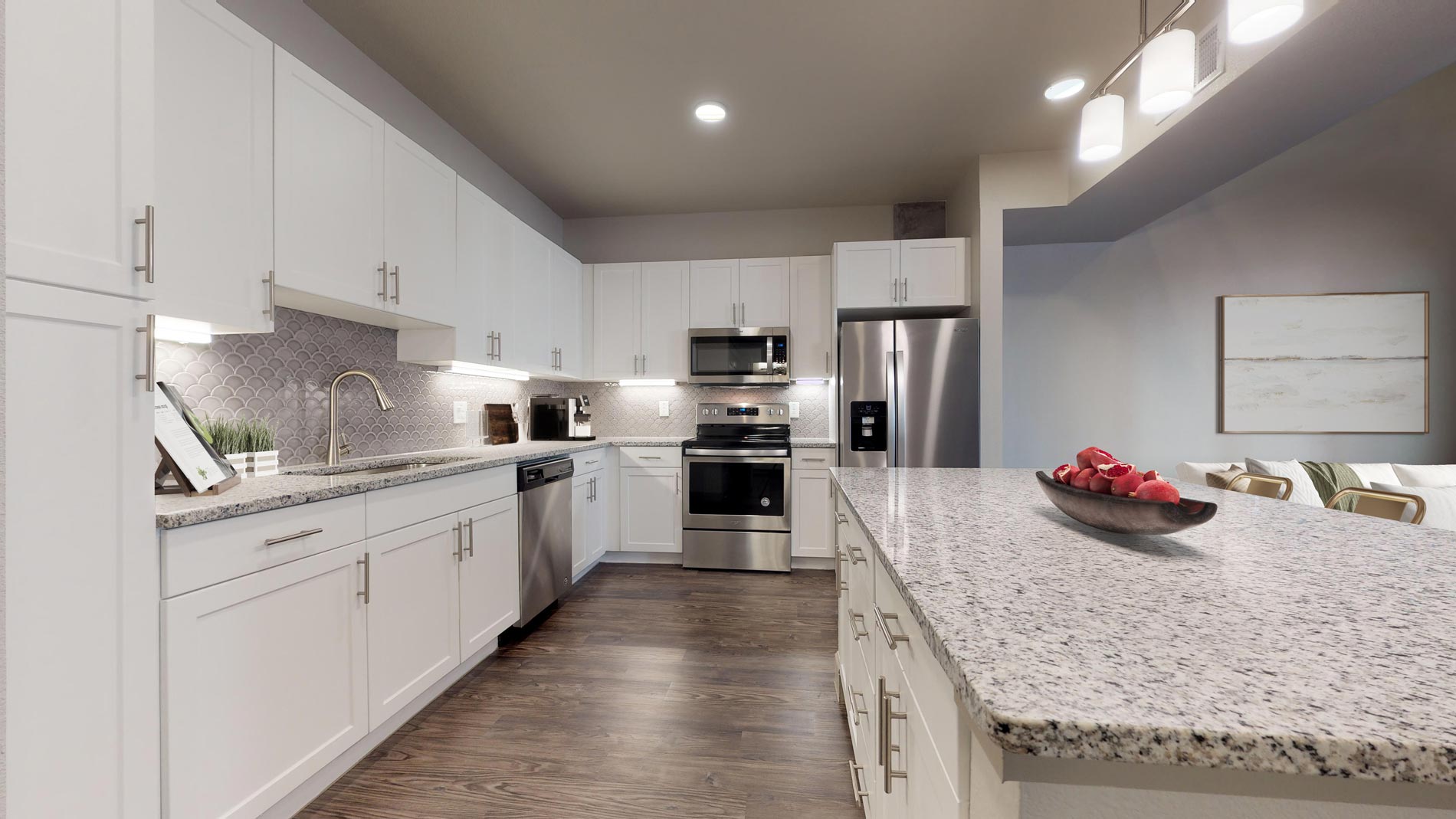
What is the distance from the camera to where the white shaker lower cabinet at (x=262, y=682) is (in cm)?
116

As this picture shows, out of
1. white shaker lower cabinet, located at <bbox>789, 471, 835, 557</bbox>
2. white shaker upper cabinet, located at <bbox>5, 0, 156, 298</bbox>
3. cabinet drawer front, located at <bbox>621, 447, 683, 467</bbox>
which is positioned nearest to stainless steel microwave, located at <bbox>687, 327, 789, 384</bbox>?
cabinet drawer front, located at <bbox>621, 447, 683, 467</bbox>

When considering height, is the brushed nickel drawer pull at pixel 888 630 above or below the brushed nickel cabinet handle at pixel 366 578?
above

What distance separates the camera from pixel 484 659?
2.39 metres

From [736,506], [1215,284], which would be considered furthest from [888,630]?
[1215,284]

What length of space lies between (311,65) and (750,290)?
8.78 feet

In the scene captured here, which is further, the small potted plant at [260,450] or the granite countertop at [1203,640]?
the small potted plant at [260,450]

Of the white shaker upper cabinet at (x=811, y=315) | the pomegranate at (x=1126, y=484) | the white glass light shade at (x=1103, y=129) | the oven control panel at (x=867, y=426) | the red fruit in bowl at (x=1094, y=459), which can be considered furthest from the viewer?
the white shaker upper cabinet at (x=811, y=315)

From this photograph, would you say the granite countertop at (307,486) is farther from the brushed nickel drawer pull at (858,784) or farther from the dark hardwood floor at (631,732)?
the brushed nickel drawer pull at (858,784)

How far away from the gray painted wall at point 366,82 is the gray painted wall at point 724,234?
0.89 meters

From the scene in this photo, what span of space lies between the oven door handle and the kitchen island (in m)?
2.64

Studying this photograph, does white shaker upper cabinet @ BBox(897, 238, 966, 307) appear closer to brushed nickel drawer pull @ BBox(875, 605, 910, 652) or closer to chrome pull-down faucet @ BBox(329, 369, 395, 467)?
brushed nickel drawer pull @ BBox(875, 605, 910, 652)

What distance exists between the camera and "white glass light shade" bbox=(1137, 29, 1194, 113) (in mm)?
1330

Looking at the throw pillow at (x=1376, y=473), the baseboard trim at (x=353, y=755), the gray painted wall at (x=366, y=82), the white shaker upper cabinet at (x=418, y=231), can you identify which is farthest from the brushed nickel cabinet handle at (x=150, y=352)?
the throw pillow at (x=1376, y=473)

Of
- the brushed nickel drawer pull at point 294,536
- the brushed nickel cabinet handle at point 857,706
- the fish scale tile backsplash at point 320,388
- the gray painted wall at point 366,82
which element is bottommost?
the brushed nickel cabinet handle at point 857,706
